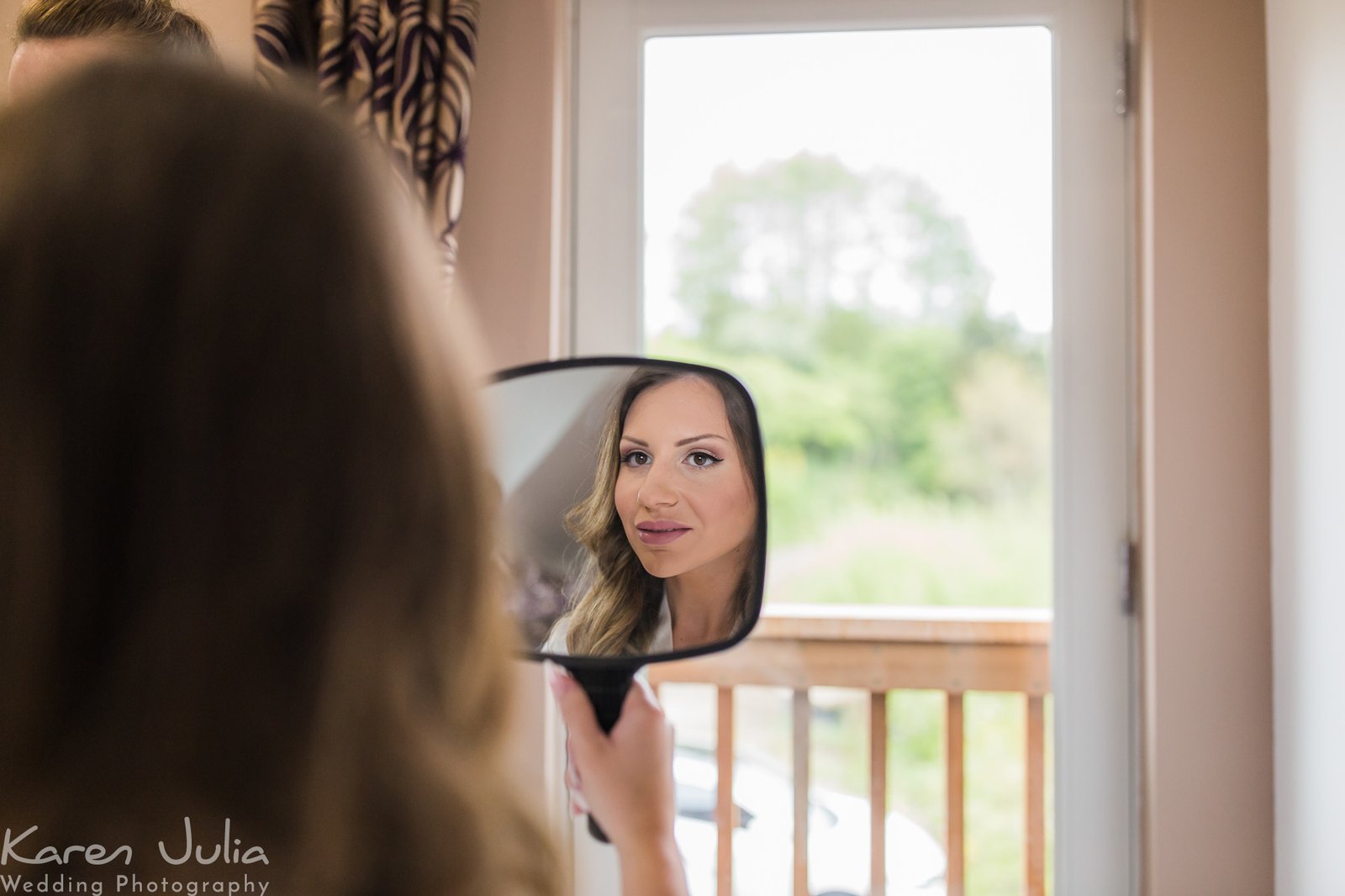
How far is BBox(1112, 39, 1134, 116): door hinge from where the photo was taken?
1.54 m

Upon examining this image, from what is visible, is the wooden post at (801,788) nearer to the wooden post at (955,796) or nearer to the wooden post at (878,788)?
the wooden post at (878,788)

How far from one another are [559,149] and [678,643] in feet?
3.75

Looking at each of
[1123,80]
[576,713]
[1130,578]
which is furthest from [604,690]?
[1123,80]

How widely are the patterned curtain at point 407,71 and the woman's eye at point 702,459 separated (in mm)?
861

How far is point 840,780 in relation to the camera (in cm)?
161

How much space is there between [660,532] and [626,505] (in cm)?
3

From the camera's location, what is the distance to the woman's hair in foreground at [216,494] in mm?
310

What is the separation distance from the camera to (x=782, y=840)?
5.25 ft

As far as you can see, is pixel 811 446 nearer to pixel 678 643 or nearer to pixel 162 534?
pixel 678 643

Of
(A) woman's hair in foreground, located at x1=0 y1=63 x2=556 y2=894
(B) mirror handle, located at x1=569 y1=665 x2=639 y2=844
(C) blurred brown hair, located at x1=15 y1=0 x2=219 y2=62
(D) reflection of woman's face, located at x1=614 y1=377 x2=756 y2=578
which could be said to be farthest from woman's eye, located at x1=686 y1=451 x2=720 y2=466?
(C) blurred brown hair, located at x1=15 y1=0 x2=219 y2=62

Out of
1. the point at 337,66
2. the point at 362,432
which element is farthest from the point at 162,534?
the point at 337,66

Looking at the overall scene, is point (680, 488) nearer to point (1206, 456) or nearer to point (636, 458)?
point (636, 458)

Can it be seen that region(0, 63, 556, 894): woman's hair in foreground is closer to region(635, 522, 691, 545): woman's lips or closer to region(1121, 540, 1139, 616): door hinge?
region(635, 522, 691, 545): woman's lips

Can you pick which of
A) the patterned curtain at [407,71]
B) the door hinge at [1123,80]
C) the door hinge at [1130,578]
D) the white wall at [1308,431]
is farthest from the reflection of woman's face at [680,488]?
the door hinge at [1123,80]
